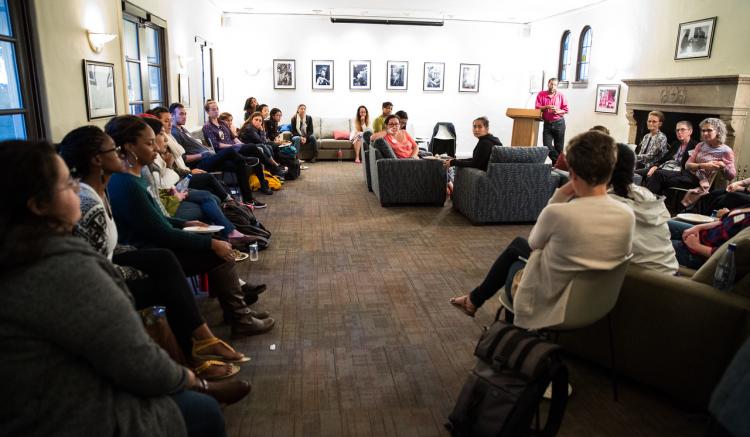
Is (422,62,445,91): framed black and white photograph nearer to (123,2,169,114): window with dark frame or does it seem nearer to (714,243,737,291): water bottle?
(123,2,169,114): window with dark frame

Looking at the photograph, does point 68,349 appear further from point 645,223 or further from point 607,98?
point 607,98

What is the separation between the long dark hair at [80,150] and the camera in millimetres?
2244

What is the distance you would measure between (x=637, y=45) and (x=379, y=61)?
6.15 meters

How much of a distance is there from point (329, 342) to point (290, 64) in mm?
10808

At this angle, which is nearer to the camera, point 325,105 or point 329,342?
point 329,342

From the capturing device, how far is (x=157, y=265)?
7.89 feet

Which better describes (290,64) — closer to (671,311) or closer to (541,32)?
(541,32)

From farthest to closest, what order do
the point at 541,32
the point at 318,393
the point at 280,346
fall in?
the point at 541,32 < the point at 280,346 < the point at 318,393

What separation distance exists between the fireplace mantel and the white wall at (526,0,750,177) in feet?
0.54

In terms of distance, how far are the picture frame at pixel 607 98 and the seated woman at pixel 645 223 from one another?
7.55m

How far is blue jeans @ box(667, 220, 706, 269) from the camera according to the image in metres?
3.20

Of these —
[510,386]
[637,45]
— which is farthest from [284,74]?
[510,386]

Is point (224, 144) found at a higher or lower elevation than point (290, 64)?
lower

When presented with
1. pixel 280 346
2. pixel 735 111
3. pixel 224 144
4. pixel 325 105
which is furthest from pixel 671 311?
pixel 325 105
